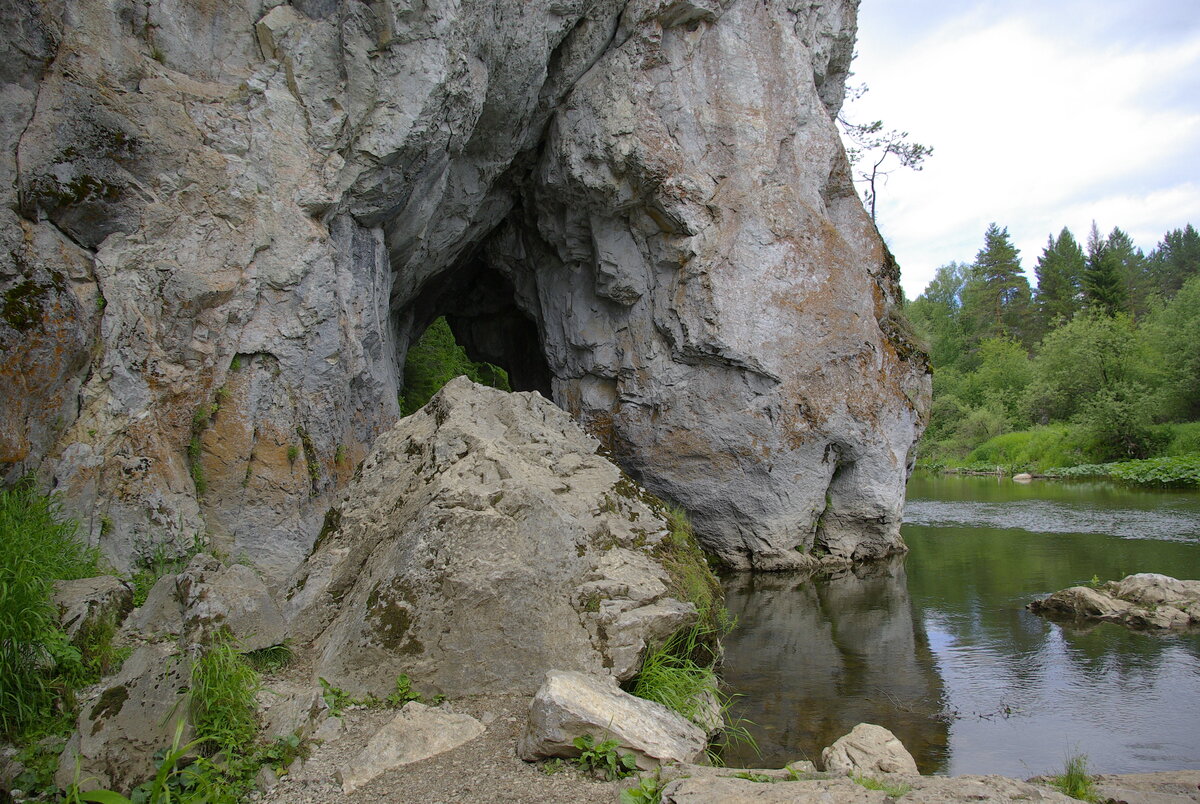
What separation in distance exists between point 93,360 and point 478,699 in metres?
4.72

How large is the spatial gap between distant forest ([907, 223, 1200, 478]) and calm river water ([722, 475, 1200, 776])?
5629 millimetres

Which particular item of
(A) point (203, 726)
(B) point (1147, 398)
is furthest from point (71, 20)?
(B) point (1147, 398)

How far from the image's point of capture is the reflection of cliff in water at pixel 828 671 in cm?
523

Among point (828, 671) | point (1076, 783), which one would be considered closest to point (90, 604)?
point (1076, 783)

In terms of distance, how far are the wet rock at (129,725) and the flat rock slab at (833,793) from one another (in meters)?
2.20

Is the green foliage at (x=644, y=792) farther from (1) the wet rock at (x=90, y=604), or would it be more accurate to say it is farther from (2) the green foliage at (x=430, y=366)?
(2) the green foliage at (x=430, y=366)

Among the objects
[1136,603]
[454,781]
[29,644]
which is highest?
[29,644]

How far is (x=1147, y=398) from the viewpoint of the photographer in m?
25.5

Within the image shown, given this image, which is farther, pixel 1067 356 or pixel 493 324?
pixel 1067 356

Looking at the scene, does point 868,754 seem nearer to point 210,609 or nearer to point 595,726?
point 595,726

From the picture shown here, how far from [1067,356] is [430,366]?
2634cm

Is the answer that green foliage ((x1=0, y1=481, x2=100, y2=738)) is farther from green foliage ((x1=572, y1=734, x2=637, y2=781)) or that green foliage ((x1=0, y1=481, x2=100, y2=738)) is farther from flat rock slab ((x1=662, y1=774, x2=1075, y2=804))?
flat rock slab ((x1=662, y1=774, x2=1075, y2=804))

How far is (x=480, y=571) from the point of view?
434cm

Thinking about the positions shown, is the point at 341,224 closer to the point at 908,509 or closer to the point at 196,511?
the point at 196,511
